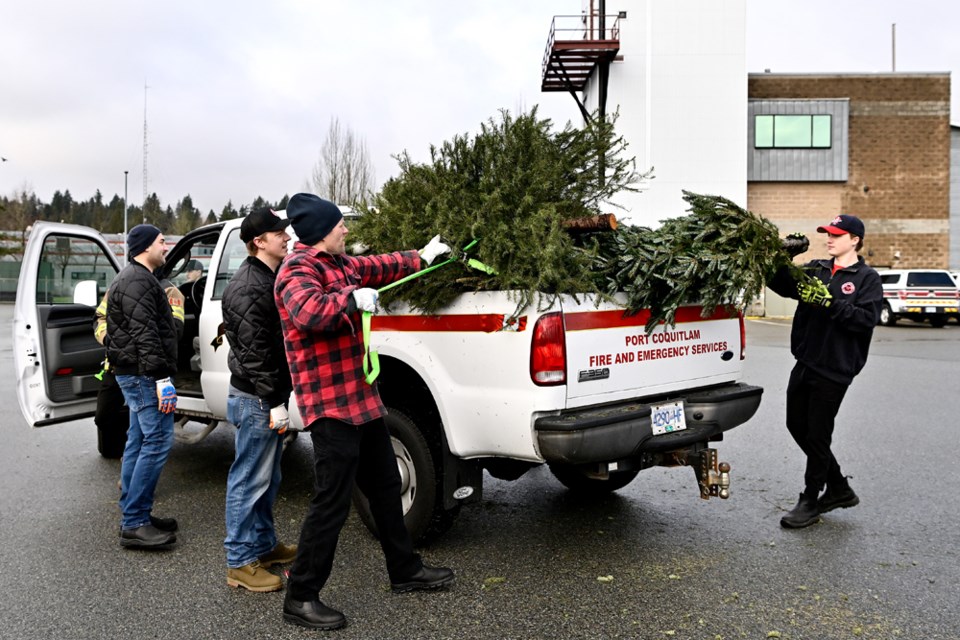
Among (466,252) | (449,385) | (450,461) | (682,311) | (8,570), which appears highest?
(466,252)

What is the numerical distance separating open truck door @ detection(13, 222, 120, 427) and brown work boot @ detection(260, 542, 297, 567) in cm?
287

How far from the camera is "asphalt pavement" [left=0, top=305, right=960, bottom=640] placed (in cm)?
370

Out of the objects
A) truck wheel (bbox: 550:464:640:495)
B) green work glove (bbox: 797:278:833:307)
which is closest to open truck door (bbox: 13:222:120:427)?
truck wheel (bbox: 550:464:640:495)

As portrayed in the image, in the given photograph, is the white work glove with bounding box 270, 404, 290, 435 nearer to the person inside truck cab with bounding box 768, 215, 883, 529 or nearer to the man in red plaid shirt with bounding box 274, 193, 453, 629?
the man in red plaid shirt with bounding box 274, 193, 453, 629

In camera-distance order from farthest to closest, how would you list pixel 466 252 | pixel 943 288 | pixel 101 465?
pixel 943 288, pixel 101 465, pixel 466 252

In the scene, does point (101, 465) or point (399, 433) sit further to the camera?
point (101, 465)

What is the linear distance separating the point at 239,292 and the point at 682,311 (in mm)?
2397

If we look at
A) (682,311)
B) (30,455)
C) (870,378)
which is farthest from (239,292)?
(870,378)

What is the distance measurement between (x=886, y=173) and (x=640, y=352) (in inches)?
1191

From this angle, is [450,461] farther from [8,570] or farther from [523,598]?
[8,570]

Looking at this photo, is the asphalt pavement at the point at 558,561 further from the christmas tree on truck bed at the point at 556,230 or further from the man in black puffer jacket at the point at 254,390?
the christmas tree on truck bed at the point at 556,230

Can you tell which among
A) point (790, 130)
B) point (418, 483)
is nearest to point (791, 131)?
point (790, 130)

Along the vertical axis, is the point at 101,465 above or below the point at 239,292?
below

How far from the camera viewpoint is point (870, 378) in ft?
39.5
